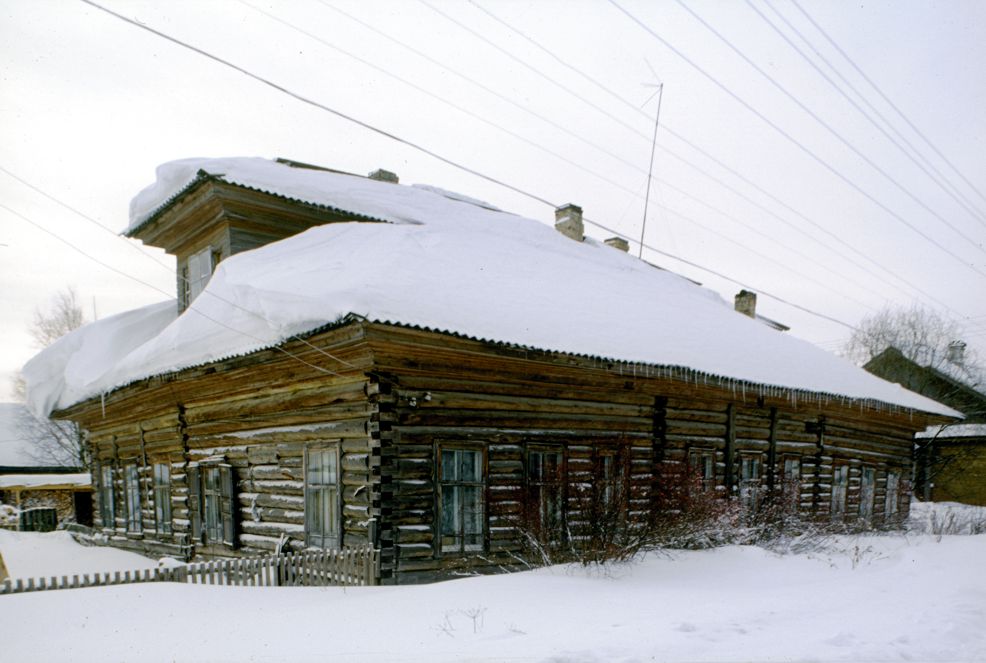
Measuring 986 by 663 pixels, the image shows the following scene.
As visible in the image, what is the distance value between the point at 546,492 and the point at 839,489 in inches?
419

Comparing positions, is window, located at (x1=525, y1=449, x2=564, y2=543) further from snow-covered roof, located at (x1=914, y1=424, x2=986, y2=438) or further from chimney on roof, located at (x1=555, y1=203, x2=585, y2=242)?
snow-covered roof, located at (x1=914, y1=424, x2=986, y2=438)

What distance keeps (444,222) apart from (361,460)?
6921 mm

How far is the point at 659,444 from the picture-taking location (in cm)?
1170

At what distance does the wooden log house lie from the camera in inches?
327

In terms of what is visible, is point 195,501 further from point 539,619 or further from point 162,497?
point 539,619

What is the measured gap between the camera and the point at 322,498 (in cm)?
909

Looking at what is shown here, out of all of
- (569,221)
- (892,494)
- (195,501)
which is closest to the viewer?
(195,501)

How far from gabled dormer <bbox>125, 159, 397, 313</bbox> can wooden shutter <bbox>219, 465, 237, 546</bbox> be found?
4234 mm

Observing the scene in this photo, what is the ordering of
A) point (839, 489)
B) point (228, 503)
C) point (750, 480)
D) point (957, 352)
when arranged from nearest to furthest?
point (228, 503)
point (750, 480)
point (839, 489)
point (957, 352)

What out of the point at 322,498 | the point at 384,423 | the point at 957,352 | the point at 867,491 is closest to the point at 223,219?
the point at 322,498

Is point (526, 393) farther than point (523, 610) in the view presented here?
Yes

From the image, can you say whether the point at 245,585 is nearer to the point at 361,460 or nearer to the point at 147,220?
the point at 361,460

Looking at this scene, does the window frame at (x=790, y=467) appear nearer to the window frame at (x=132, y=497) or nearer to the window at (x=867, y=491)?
the window at (x=867, y=491)

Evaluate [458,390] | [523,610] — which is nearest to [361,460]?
[458,390]
